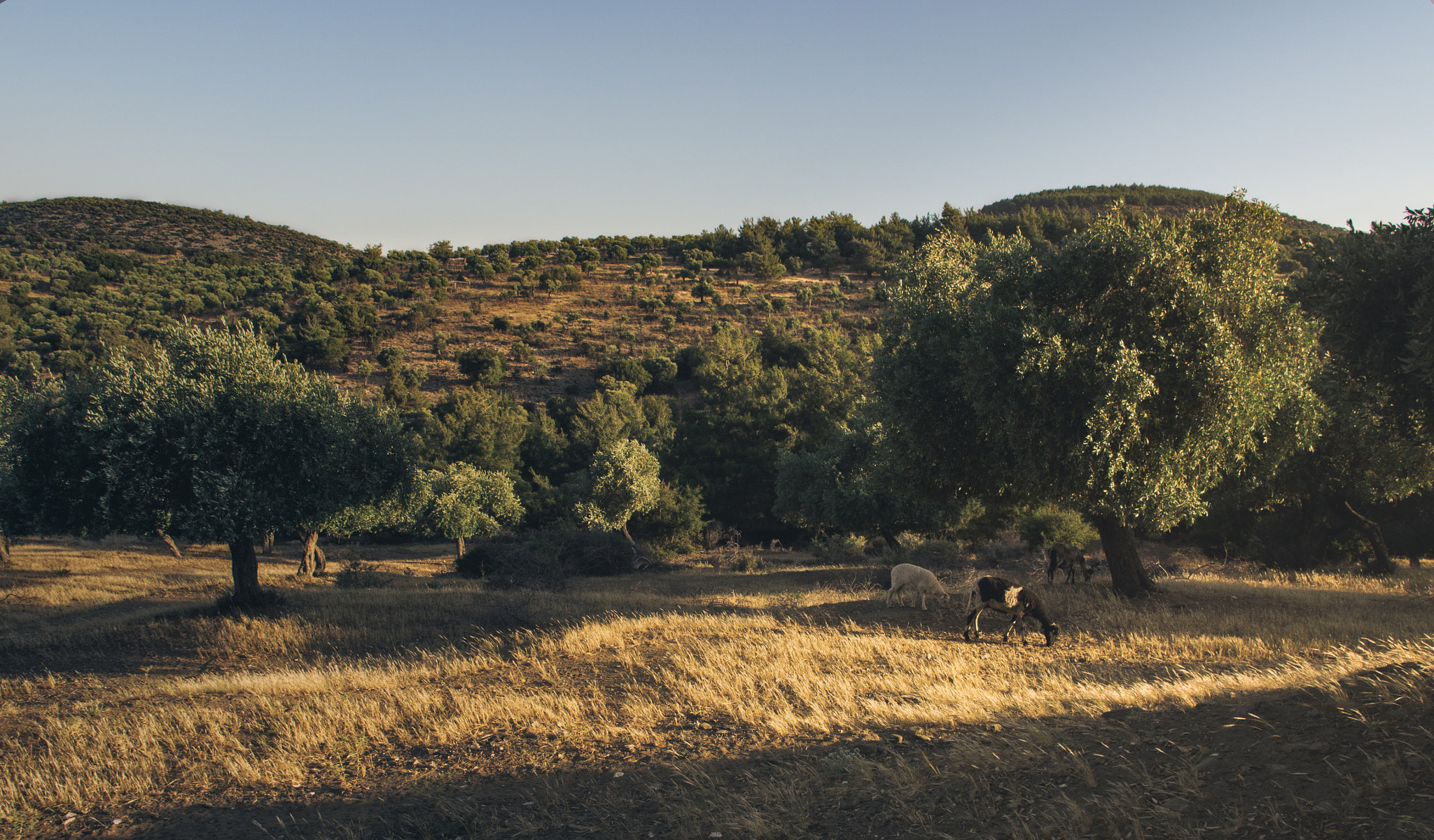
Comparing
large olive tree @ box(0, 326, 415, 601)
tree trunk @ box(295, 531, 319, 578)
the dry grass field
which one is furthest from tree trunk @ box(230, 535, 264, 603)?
tree trunk @ box(295, 531, 319, 578)

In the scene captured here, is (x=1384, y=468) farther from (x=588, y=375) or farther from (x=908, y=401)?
(x=588, y=375)

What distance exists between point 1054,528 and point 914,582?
19.7 meters

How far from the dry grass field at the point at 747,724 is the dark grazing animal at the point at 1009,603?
Answer: 0.46 meters

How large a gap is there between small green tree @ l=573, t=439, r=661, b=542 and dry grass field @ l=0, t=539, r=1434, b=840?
76.9 ft

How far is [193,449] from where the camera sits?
16406 millimetres

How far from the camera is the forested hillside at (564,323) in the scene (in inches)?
1998

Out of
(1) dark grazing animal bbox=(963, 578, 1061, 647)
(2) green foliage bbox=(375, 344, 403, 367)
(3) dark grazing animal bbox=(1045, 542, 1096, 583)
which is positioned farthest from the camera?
(2) green foliage bbox=(375, 344, 403, 367)

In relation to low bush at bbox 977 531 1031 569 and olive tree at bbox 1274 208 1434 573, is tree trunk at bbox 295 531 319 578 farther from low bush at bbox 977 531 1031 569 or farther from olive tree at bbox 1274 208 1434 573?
olive tree at bbox 1274 208 1434 573

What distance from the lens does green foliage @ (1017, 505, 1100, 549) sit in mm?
31703

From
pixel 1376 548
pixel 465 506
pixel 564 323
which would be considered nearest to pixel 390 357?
pixel 564 323

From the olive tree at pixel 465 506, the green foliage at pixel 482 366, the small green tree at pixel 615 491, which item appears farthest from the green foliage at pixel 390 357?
the small green tree at pixel 615 491

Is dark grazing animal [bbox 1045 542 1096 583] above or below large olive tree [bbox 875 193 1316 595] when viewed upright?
below

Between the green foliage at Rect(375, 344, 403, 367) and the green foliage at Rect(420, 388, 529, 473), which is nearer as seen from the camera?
the green foliage at Rect(420, 388, 529, 473)

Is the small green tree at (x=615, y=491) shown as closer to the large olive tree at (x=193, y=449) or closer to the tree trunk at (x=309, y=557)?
the tree trunk at (x=309, y=557)
